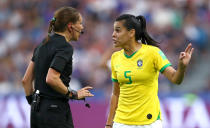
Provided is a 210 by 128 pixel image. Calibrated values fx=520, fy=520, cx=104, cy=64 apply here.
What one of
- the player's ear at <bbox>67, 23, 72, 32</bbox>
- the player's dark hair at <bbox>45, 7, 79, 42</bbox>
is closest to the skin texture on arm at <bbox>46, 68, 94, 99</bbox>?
the player's dark hair at <bbox>45, 7, 79, 42</bbox>

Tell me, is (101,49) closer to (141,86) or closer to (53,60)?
(141,86)

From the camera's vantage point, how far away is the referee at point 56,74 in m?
5.90

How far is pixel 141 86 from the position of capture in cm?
630

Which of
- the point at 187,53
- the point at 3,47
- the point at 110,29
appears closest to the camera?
the point at 187,53

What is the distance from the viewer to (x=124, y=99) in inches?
254

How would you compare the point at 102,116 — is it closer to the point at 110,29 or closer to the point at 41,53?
the point at 110,29

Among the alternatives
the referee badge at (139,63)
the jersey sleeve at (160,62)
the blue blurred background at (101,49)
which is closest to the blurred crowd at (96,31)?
the blue blurred background at (101,49)

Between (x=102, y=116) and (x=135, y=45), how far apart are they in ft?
16.0

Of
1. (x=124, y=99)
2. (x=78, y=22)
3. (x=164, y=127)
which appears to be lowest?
(x=164, y=127)

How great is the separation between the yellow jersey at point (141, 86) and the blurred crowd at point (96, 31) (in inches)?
209

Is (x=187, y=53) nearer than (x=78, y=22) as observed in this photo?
Yes

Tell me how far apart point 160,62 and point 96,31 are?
8.30 meters

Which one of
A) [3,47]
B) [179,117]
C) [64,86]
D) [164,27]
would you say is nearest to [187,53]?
[64,86]

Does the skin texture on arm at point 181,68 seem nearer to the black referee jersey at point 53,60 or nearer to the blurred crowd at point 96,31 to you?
the black referee jersey at point 53,60
